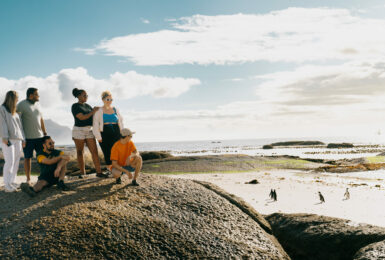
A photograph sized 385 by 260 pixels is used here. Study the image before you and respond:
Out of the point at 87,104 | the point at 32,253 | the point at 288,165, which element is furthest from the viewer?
the point at 288,165

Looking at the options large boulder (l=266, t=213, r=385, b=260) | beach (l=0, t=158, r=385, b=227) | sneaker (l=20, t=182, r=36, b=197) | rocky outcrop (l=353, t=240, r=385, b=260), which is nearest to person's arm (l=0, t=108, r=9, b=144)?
sneaker (l=20, t=182, r=36, b=197)

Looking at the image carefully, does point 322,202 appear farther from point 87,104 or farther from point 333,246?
point 87,104

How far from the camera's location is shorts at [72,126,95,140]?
279 inches

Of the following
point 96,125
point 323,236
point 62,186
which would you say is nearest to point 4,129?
point 96,125

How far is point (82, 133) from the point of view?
7129mm

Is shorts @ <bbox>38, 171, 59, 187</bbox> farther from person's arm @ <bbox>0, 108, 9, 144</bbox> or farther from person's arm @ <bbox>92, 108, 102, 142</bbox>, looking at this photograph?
person's arm @ <bbox>0, 108, 9, 144</bbox>

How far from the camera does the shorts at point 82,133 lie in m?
7.10

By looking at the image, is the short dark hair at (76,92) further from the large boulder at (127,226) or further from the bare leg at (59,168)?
A: the large boulder at (127,226)

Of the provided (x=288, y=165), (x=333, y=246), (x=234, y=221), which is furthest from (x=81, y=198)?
(x=288, y=165)

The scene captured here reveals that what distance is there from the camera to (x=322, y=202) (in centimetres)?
982

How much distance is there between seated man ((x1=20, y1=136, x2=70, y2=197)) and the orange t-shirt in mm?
740

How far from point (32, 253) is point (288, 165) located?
20.1 metres

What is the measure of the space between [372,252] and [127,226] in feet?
9.98

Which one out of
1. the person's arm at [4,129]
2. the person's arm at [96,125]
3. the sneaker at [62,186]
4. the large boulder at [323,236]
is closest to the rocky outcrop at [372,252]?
the large boulder at [323,236]
